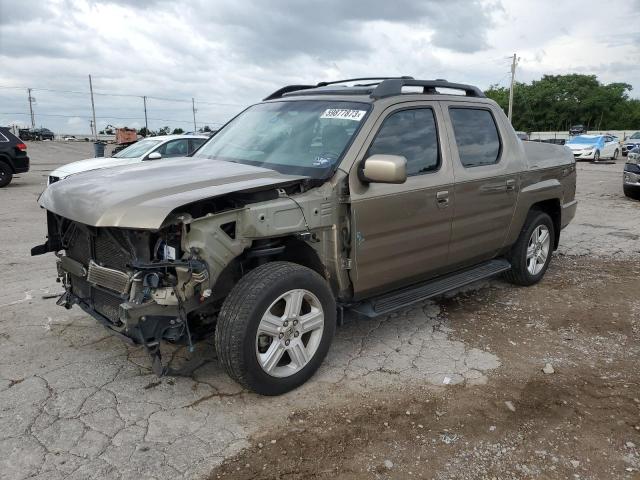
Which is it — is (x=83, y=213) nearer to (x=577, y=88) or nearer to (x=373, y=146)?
(x=373, y=146)

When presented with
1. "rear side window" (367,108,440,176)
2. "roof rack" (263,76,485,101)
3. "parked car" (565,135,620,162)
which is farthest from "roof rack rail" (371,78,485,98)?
"parked car" (565,135,620,162)

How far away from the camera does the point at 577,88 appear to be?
77125 millimetres

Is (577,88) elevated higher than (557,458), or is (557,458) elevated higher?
(577,88)

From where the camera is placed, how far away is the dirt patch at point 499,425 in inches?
107

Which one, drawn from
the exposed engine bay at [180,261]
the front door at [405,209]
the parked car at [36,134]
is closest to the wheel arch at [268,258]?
the exposed engine bay at [180,261]

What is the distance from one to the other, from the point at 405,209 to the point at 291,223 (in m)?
0.98

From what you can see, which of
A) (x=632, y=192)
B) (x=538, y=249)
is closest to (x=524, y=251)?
(x=538, y=249)

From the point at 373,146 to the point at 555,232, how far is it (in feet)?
10.4

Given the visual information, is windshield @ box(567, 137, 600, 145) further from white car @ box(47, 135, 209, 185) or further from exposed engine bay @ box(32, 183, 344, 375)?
exposed engine bay @ box(32, 183, 344, 375)

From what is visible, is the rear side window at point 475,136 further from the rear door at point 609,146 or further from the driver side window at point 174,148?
the rear door at point 609,146

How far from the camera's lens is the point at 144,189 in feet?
10.2

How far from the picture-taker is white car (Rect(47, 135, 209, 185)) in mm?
10438

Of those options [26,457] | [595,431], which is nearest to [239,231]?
[26,457]

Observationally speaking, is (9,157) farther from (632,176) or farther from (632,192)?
(632,192)
